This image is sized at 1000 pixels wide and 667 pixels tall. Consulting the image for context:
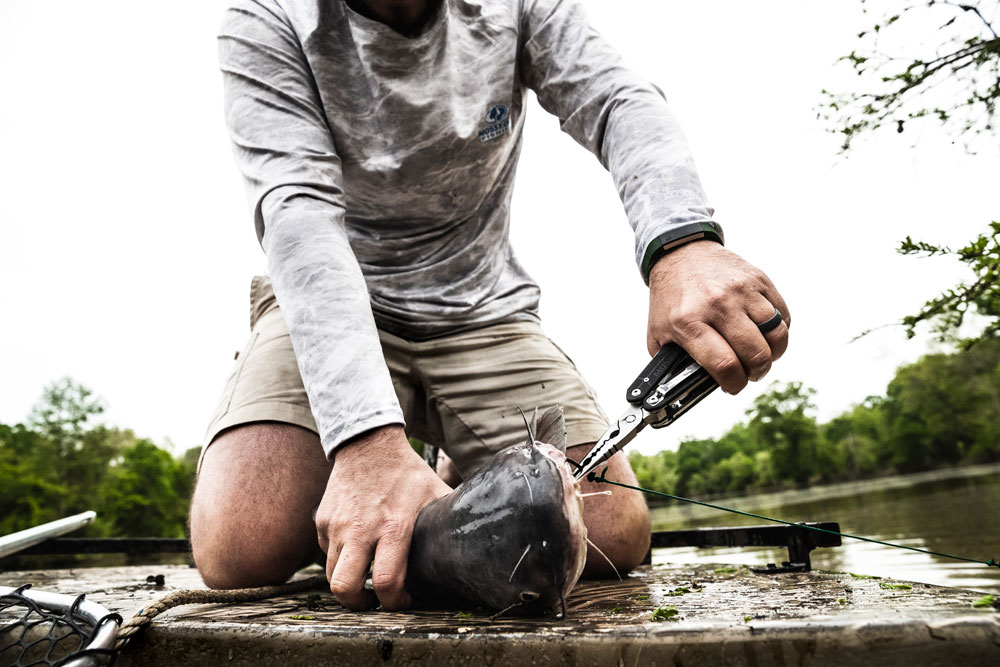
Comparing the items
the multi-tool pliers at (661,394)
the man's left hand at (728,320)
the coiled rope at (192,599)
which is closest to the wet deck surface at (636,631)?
the coiled rope at (192,599)

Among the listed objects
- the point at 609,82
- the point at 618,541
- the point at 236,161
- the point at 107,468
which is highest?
the point at 107,468

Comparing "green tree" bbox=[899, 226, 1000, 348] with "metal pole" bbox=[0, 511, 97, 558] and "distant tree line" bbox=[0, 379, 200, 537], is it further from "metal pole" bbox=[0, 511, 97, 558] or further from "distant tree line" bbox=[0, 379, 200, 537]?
"distant tree line" bbox=[0, 379, 200, 537]

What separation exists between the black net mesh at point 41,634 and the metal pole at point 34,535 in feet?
3.27

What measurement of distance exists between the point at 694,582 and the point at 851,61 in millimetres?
2107

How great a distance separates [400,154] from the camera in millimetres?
2281

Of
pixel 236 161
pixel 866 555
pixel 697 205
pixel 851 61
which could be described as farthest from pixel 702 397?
pixel 866 555

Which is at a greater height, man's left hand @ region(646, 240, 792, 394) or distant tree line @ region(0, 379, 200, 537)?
distant tree line @ region(0, 379, 200, 537)

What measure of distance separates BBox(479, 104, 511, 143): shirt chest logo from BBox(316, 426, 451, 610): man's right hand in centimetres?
124

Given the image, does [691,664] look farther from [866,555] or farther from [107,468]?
[107,468]

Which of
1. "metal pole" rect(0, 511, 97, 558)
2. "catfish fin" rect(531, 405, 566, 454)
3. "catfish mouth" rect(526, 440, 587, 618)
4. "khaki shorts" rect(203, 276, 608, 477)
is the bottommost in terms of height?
"catfish mouth" rect(526, 440, 587, 618)

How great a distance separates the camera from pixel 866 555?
3973mm

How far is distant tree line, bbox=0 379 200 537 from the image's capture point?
2325 centimetres

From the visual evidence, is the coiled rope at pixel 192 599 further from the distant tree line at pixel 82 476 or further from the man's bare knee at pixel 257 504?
the distant tree line at pixel 82 476

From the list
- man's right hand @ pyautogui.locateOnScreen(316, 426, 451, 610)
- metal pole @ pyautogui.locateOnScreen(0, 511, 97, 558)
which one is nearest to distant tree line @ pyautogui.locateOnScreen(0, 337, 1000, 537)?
metal pole @ pyautogui.locateOnScreen(0, 511, 97, 558)
